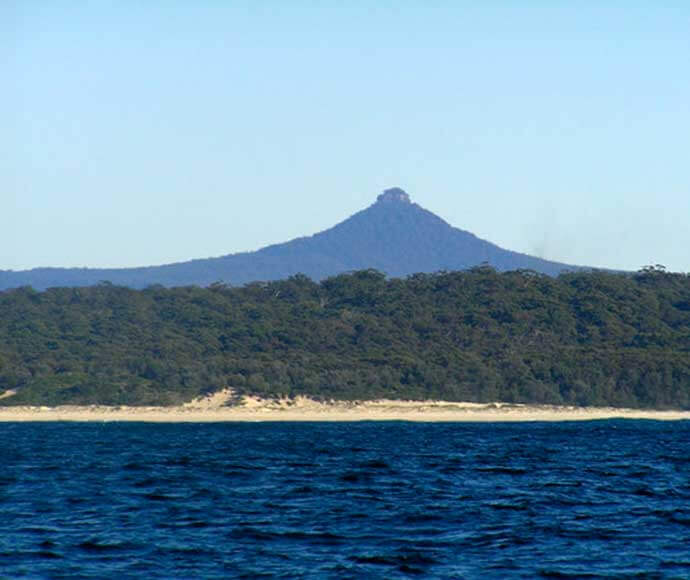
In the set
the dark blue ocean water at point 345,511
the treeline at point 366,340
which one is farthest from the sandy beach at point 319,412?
the dark blue ocean water at point 345,511

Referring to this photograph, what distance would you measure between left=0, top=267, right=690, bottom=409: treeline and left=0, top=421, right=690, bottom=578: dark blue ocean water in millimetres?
56970

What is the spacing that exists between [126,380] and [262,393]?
560 inches

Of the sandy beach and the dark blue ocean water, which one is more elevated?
Answer: the dark blue ocean water

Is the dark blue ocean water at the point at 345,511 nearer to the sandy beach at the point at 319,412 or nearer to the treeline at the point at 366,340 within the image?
the sandy beach at the point at 319,412

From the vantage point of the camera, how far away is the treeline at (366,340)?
424 feet

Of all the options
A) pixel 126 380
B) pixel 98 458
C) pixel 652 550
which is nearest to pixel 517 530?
pixel 652 550

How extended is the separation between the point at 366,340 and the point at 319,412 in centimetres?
3451

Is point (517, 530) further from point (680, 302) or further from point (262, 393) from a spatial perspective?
point (680, 302)

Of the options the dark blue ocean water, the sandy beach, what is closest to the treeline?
the sandy beach

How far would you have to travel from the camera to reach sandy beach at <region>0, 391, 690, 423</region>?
114250 millimetres

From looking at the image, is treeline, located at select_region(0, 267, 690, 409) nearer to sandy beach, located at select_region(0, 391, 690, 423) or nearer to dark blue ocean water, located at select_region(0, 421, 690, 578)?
sandy beach, located at select_region(0, 391, 690, 423)

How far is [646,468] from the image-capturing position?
185 feet

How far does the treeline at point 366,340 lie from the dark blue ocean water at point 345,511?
2243 inches

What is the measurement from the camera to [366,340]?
507ft
